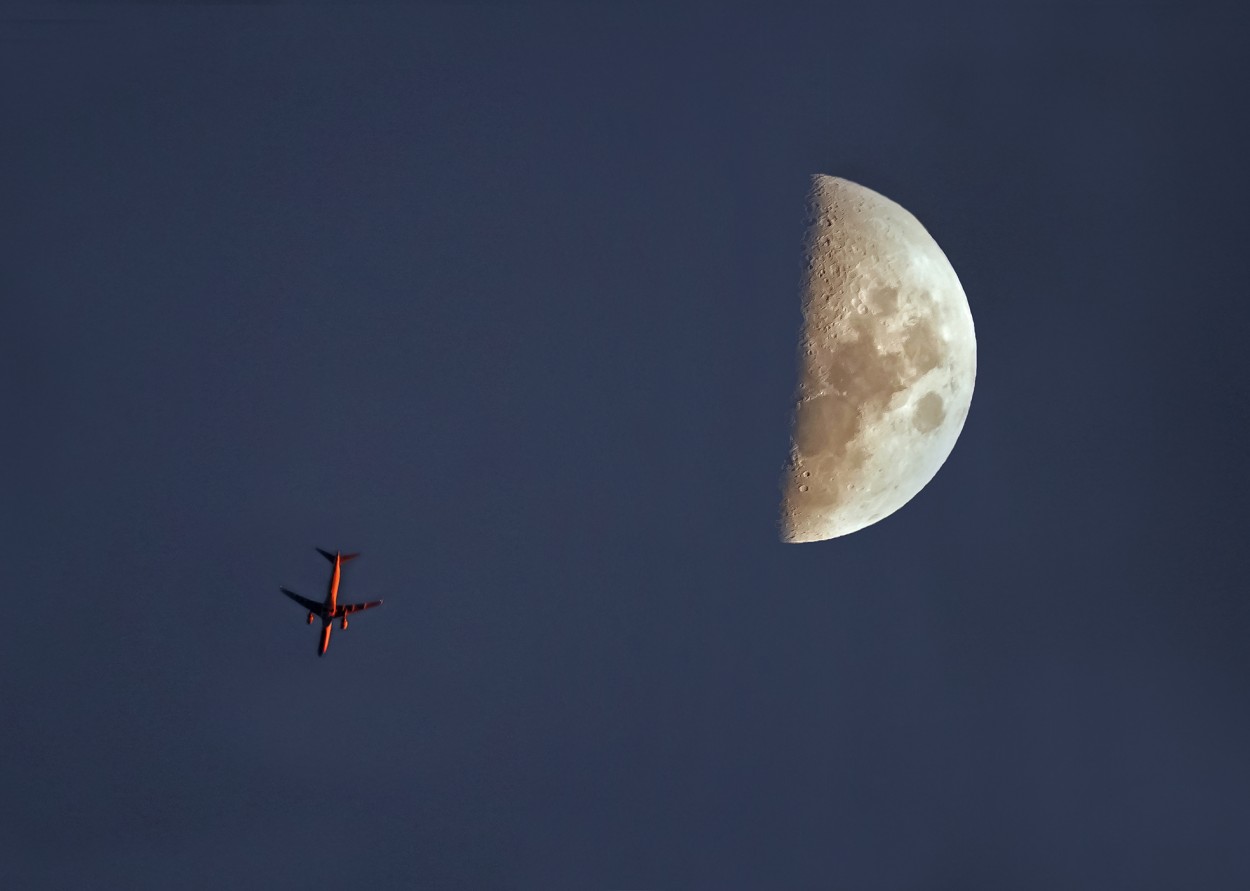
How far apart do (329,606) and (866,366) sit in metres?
28.2

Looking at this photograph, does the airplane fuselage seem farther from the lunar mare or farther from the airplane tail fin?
the lunar mare

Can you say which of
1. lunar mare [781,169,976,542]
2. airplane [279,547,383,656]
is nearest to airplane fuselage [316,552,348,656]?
airplane [279,547,383,656]

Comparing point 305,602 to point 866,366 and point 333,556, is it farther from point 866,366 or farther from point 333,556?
point 866,366

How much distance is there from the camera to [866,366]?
37.1 metres

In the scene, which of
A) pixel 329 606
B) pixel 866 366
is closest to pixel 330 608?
pixel 329 606

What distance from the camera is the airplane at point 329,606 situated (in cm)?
4406

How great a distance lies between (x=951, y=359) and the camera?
3944 cm

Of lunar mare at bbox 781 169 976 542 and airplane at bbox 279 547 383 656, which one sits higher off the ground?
lunar mare at bbox 781 169 976 542

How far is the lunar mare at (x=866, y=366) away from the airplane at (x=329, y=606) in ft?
68.1

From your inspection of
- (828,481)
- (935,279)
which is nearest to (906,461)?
(828,481)

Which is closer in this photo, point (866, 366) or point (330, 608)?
point (866, 366)

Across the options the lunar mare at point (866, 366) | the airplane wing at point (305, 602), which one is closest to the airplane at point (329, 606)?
the airplane wing at point (305, 602)

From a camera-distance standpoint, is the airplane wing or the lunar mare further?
the airplane wing

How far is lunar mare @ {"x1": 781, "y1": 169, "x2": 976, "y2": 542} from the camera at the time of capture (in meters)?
37.1
